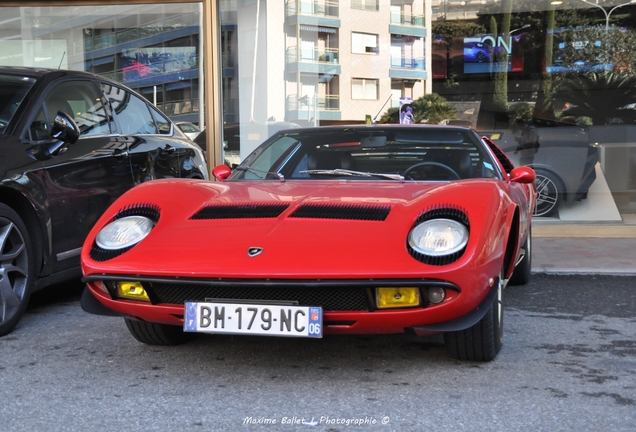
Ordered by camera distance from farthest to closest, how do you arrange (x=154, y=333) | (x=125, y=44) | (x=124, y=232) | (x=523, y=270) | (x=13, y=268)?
(x=125, y=44)
(x=523, y=270)
(x=13, y=268)
(x=154, y=333)
(x=124, y=232)

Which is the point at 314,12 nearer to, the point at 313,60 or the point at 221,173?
the point at 313,60

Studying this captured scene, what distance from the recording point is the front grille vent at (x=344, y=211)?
3635 mm

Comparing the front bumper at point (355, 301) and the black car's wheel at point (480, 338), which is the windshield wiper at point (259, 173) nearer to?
the front bumper at point (355, 301)

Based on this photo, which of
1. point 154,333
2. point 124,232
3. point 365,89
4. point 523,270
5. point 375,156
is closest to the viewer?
point 124,232

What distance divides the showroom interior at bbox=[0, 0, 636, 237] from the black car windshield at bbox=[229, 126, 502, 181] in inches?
174

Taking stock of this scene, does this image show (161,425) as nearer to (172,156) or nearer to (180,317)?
(180,317)

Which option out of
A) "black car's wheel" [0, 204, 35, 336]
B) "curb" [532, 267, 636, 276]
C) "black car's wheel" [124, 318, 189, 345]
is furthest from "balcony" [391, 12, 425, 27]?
"black car's wheel" [124, 318, 189, 345]

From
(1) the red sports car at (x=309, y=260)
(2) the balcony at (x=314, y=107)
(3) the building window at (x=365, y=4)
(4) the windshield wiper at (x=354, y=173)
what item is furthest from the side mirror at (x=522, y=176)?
(3) the building window at (x=365, y=4)

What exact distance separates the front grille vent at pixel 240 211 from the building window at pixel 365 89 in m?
5.61

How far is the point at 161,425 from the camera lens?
2957 mm

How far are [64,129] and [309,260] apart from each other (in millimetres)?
2232

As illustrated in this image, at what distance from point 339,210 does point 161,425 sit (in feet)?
4.07

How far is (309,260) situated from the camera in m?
3.32

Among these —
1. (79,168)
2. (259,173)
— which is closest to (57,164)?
(79,168)
